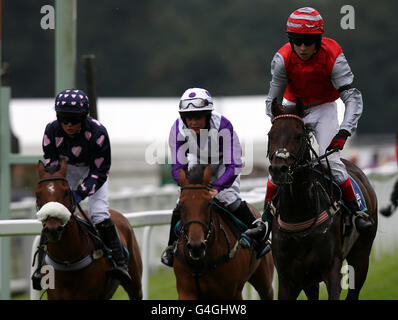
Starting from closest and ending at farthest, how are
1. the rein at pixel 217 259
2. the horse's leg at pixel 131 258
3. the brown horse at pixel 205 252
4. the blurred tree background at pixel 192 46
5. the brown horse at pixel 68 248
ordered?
the brown horse at pixel 68 248 → the brown horse at pixel 205 252 → the rein at pixel 217 259 → the horse's leg at pixel 131 258 → the blurred tree background at pixel 192 46

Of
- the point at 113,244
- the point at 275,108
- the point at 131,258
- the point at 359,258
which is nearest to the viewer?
the point at 275,108

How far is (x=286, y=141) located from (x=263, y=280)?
1.82 m

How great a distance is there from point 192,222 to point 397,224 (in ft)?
33.3

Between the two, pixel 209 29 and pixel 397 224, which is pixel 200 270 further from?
pixel 209 29

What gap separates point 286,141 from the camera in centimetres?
627

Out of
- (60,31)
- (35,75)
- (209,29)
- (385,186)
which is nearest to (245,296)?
(60,31)

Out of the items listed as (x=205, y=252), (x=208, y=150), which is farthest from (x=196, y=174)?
→ (x=208, y=150)

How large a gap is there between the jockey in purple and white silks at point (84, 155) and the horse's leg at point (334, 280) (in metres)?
1.40

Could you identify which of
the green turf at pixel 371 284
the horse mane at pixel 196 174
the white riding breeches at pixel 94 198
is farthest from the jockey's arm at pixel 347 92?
the green turf at pixel 371 284

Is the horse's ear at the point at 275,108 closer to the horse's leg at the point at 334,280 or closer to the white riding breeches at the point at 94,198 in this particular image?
the horse's leg at the point at 334,280

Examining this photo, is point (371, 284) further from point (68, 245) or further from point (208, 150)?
point (68, 245)


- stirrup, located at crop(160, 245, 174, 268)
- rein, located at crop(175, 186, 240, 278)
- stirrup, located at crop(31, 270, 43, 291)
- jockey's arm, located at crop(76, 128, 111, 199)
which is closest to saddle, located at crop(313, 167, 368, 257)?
rein, located at crop(175, 186, 240, 278)

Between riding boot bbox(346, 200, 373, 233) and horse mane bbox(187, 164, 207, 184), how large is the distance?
1.22 metres

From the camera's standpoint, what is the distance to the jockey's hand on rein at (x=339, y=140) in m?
6.65
